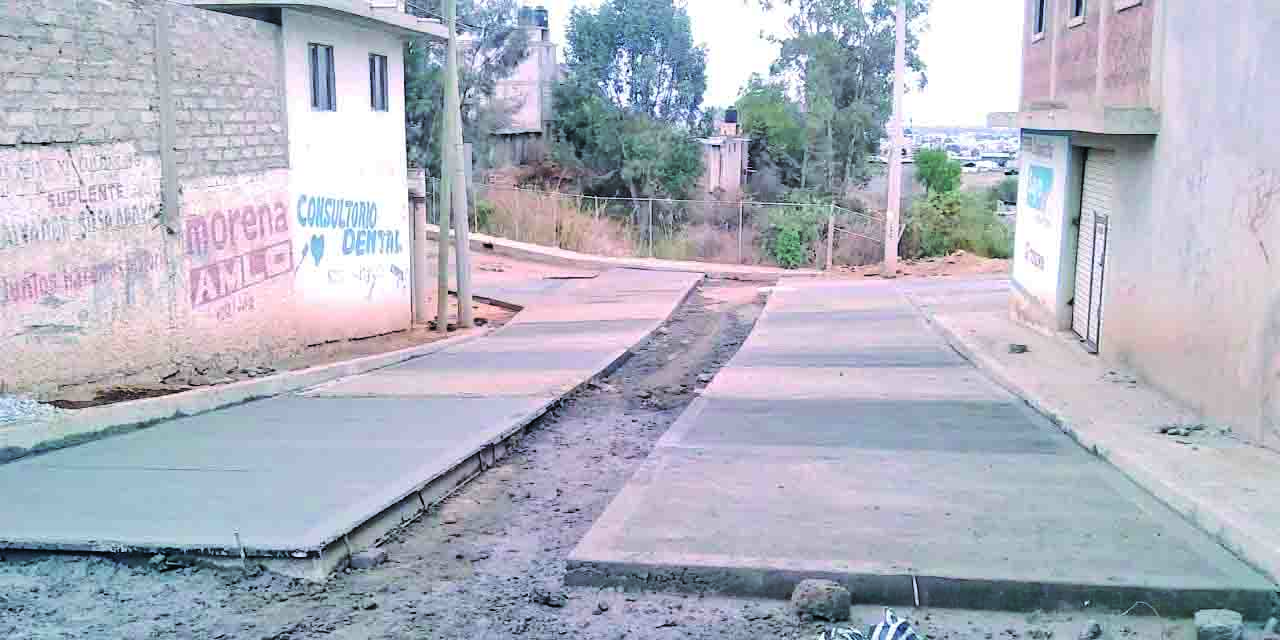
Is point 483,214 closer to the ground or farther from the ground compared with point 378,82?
closer to the ground

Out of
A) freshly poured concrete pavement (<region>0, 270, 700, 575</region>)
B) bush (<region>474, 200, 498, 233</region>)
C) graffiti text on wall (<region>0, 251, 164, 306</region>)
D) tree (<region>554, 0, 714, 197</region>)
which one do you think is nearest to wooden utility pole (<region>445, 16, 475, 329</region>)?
freshly poured concrete pavement (<region>0, 270, 700, 575</region>)

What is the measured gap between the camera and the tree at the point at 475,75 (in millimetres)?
38062

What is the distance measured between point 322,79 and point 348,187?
1.68 metres

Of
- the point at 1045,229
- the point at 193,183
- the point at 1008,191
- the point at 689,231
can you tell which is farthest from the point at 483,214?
the point at 1008,191

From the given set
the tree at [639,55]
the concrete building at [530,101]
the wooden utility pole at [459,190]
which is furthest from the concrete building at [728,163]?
the wooden utility pole at [459,190]

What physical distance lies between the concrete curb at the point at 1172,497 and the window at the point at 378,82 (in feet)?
37.8

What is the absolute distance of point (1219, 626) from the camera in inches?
198

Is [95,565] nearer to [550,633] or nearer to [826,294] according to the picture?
[550,633]

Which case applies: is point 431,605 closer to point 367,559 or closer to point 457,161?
point 367,559

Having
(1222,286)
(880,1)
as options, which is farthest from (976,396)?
(880,1)

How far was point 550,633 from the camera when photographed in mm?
5371

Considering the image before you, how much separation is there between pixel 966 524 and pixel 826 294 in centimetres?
1743

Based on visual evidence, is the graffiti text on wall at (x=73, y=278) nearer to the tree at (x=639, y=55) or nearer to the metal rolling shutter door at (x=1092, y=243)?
the metal rolling shutter door at (x=1092, y=243)

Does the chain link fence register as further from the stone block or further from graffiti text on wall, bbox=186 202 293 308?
the stone block
